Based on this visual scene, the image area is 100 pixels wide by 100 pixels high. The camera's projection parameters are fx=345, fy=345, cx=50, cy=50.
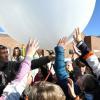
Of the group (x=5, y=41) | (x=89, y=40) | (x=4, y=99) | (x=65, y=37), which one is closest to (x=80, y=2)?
(x=65, y=37)

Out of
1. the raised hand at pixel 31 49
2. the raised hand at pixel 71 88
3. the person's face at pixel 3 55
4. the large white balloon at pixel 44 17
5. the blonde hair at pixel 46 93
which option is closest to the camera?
the blonde hair at pixel 46 93

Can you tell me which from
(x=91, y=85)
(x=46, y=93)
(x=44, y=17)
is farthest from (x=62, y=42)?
(x=46, y=93)

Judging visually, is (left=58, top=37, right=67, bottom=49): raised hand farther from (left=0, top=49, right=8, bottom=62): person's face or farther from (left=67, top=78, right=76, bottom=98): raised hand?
(left=0, top=49, right=8, bottom=62): person's face

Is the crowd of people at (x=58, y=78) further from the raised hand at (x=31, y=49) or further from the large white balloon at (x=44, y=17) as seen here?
the large white balloon at (x=44, y=17)

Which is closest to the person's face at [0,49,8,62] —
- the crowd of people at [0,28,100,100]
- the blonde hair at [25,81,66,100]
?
the crowd of people at [0,28,100,100]

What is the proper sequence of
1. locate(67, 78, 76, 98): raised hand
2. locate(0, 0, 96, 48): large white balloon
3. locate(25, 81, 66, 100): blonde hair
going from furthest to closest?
1. locate(0, 0, 96, 48): large white balloon
2. locate(67, 78, 76, 98): raised hand
3. locate(25, 81, 66, 100): blonde hair

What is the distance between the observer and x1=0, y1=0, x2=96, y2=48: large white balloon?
9.69 feet

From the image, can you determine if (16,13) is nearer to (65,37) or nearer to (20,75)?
(65,37)

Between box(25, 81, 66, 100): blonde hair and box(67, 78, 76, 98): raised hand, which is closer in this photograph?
box(25, 81, 66, 100): blonde hair

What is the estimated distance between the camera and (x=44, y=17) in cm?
296

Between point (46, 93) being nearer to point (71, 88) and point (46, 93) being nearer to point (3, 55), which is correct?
point (71, 88)

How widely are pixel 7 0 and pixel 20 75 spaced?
0.89 metres

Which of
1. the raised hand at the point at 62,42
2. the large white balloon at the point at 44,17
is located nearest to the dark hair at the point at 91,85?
the raised hand at the point at 62,42

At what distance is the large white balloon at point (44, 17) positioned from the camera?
2.95 meters
